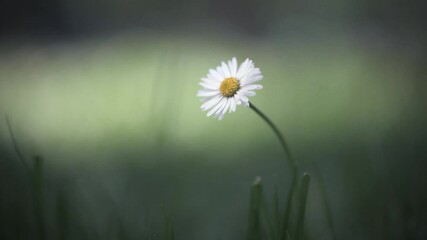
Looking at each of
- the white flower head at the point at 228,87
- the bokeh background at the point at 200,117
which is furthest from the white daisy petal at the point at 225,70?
the bokeh background at the point at 200,117

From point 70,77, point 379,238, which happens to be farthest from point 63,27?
point 379,238

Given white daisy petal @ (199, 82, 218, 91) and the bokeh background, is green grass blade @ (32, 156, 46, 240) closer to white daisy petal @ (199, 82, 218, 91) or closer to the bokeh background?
the bokeh background

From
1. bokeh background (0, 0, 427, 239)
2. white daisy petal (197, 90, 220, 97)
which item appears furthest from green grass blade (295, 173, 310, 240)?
white daisy petal (197, 90, 220, 97)

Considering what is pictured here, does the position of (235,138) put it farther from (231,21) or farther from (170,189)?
(231,21)

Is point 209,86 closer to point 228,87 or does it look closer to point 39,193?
point 228,87

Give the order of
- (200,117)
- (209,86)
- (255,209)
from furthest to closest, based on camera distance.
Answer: (200,117)
(209,86)
(255,209)

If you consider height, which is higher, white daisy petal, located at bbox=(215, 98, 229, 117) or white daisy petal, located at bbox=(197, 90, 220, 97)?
white daisy petal, located at bbox=(197, 90, 220, 97)

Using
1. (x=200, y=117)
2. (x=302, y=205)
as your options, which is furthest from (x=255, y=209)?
(x=200, y=117)

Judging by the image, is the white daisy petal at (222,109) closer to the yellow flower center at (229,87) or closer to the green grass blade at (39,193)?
the yellow flower center at (229,87)
